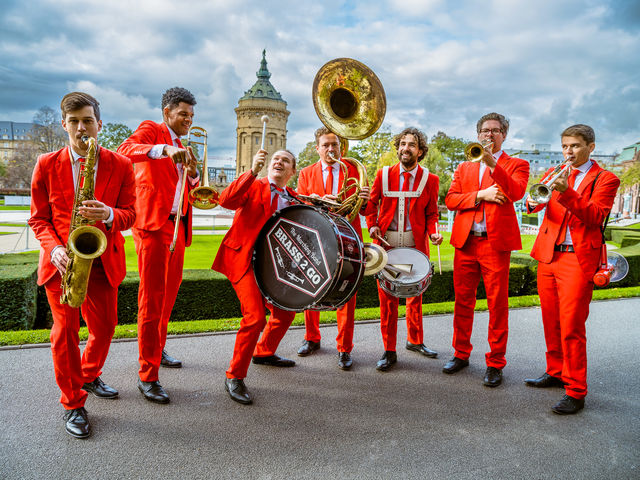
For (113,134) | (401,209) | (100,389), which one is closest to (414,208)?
(401,209)

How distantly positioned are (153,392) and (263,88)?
79.4 metres

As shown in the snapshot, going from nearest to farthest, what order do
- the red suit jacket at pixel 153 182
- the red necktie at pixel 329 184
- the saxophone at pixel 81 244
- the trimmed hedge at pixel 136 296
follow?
the saxophone at pixel 81 244
the red suit jacket at pixel 153 182
the red necktie at pixel 329 184
the trimmed hedge at pixel 136 296

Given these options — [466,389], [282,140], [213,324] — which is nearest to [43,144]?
[282,140]

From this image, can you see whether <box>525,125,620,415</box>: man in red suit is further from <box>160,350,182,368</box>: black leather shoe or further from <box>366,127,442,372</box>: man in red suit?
<box>160,350,182,368</box>: black leather shoe

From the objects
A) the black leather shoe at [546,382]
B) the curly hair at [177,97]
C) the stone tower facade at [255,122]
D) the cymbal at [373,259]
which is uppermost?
the stone tower facade at [255,122]

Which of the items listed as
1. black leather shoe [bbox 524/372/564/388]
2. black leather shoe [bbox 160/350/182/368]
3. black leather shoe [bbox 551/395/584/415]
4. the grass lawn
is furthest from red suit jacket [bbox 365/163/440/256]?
the grass lawn

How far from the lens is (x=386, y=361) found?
460cm

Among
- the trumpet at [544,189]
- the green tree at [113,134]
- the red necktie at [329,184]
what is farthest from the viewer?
the green tree at [113,134]

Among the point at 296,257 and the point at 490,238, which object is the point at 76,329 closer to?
the point at 296,257

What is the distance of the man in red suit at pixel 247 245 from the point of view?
366 cm

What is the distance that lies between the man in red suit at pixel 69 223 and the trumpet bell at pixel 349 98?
189 centimetres

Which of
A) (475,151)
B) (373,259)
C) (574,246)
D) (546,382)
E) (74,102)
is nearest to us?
(74,102)

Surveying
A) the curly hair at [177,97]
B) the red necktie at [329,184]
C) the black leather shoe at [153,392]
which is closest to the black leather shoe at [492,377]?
the red necktie at [329,184]

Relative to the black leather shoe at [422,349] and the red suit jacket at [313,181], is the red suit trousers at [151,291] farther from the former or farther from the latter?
the black leather shoe at [422,349]
